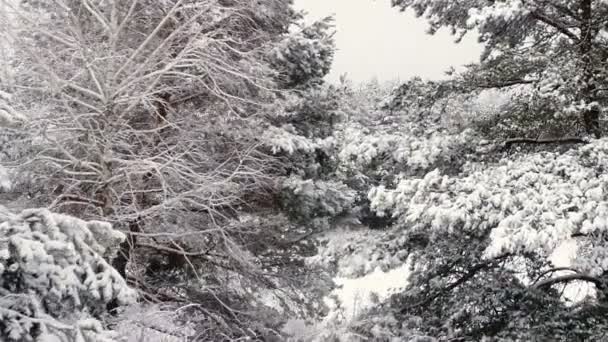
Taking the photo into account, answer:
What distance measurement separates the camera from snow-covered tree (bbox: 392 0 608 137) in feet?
15.6

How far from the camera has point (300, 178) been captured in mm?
7645

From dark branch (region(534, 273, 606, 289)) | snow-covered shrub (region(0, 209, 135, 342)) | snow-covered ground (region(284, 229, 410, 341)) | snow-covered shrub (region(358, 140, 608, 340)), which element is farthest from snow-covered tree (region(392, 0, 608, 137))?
snow-covered shrub (region(0, 209, 135, 342))

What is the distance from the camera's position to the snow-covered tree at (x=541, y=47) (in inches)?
187

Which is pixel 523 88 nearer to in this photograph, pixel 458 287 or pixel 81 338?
pixel 458 287

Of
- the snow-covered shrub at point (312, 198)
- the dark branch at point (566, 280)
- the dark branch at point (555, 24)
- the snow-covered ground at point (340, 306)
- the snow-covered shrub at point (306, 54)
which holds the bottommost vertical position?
the snow-covered ground at point (340, 306)

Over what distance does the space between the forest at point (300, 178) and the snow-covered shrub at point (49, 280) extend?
0.01 m

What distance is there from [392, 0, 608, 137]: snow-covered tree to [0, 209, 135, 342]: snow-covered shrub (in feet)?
12.2

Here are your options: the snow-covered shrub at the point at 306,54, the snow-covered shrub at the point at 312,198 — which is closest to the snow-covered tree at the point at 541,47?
the snow-covered shrub at the point at 306,54

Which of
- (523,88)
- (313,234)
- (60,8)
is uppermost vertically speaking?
(523,88)

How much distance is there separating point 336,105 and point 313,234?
227cm

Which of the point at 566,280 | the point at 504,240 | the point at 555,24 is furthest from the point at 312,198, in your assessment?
the point at 504,240

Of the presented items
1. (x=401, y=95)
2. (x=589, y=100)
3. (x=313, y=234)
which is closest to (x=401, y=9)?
(x=401, y=95)

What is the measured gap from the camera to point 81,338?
103 inches

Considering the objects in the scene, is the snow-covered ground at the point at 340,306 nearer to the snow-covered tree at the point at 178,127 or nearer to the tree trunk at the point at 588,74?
the snow-covered tree at the point at 178,127
